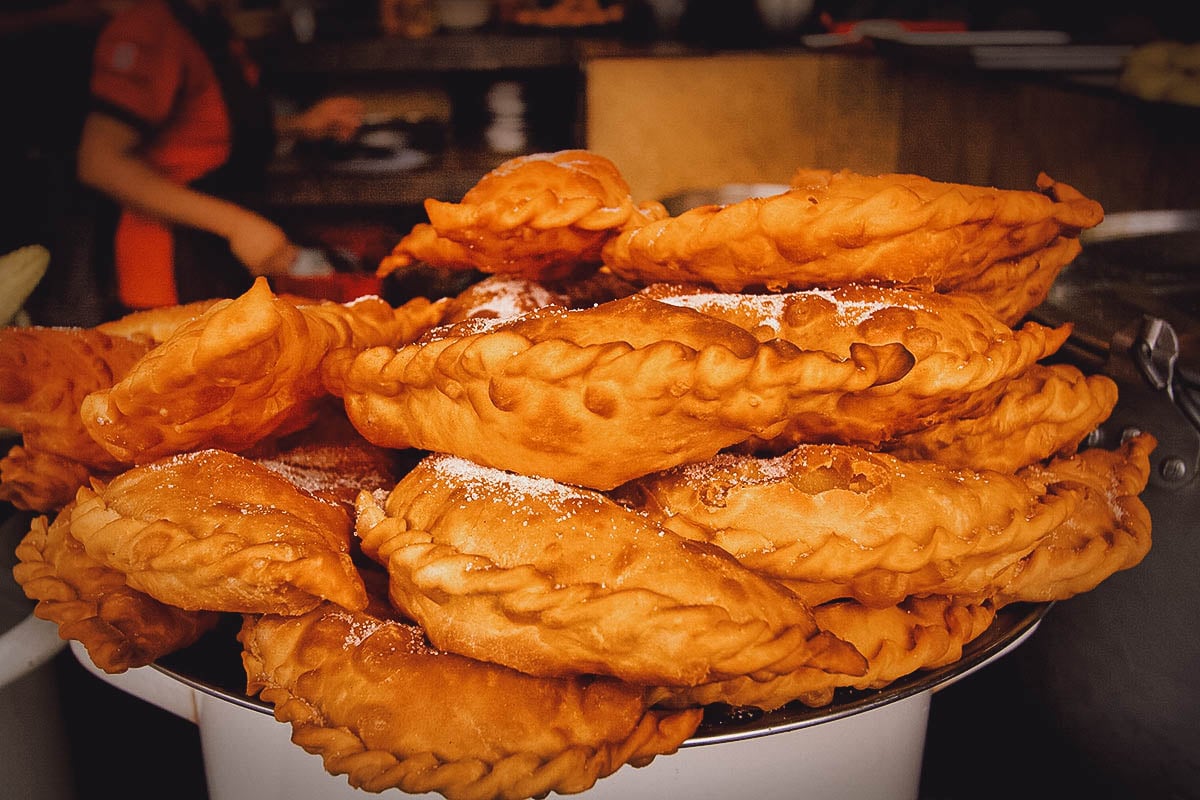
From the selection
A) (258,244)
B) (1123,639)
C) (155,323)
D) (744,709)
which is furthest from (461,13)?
(744,709)

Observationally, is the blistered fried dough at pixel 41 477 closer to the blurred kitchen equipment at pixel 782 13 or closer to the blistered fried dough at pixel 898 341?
the blistered fried dough at pixel 898 341

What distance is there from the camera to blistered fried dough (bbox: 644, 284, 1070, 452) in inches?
40.0

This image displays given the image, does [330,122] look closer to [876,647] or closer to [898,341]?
[898,341]

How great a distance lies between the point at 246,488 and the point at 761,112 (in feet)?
9.71

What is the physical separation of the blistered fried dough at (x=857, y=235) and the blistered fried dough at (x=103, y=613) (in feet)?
2.42

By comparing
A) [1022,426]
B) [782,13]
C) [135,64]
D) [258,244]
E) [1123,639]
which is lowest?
[1123,639]

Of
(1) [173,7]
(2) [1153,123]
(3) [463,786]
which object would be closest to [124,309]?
(1) [173,7]

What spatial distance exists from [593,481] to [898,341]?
387mm

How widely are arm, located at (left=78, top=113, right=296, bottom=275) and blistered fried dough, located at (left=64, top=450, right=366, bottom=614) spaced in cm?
212

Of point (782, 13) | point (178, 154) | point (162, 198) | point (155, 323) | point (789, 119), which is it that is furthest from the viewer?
A: point (782, 13)

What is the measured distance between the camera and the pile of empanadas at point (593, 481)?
→ 84 centimetres

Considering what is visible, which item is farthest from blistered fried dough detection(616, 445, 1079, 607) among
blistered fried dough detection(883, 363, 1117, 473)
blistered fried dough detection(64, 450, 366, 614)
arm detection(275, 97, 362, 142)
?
arm detection(275, 97, 362, 142)

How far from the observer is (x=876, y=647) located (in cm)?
100

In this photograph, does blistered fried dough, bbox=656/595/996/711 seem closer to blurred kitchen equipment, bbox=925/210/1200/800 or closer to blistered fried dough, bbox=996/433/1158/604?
blistered fried dough, bbox=996/433/1158/604
